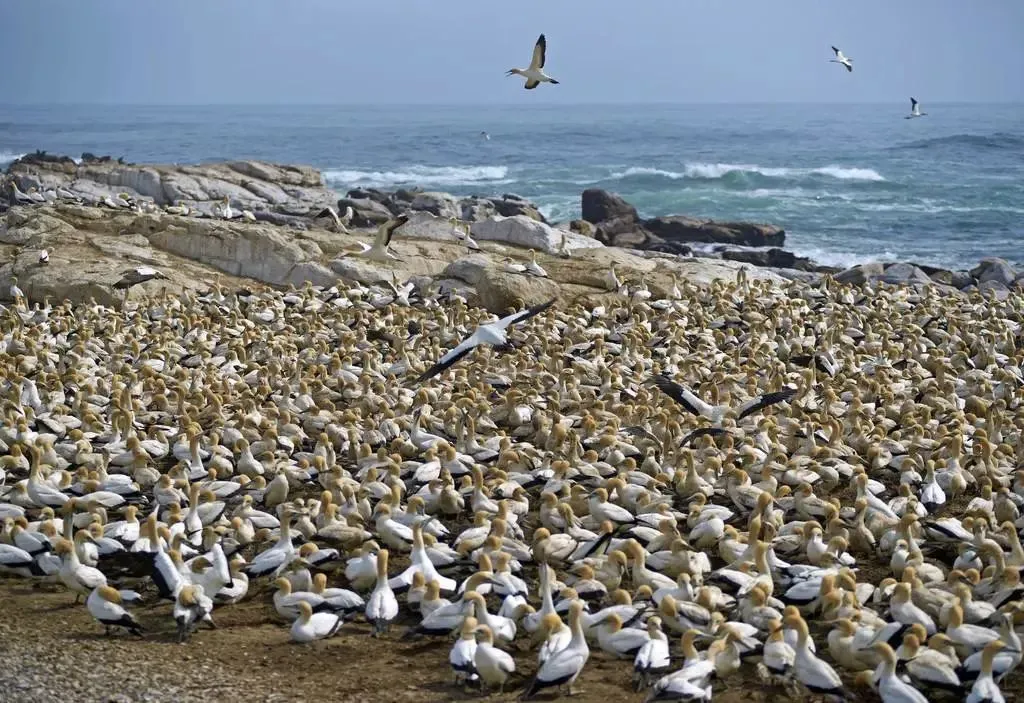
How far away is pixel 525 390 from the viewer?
50.7ft

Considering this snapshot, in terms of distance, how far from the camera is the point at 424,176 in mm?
81438

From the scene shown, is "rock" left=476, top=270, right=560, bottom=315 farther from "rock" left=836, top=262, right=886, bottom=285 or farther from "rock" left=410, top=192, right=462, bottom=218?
"rock" left=410, top=192, right=462, bottom=218

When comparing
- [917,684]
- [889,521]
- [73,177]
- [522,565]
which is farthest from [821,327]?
[73,177]

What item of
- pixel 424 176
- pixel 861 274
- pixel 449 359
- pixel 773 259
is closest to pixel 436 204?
pixel 773 259

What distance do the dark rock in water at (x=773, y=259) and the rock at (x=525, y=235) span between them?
7.90 metres

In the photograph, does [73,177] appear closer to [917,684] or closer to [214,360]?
[214,360]

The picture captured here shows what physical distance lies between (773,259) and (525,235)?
33.3 feet

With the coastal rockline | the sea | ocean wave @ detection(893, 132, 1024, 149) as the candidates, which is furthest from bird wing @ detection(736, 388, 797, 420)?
ocean wave @ detection(893, 132, 1024, 149)

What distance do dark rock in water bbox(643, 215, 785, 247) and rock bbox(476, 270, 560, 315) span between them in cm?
1752

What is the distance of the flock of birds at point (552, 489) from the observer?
8602mm

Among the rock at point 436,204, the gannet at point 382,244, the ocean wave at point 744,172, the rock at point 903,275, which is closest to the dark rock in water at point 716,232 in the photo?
the rock at point 436,204

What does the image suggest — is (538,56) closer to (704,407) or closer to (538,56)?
(538,56)

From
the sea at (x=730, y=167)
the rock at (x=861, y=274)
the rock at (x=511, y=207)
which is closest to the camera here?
the rock at (x=861, y=274)

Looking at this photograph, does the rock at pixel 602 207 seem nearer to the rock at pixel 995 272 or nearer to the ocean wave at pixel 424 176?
the rock at pixel 995 272
